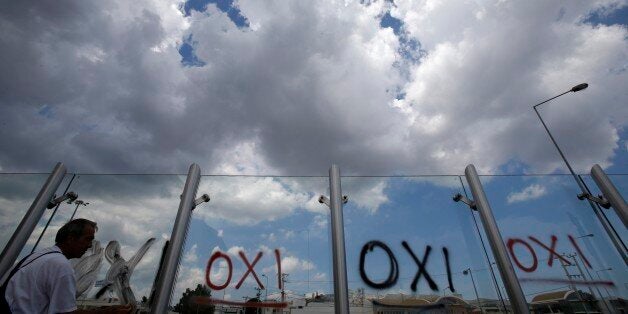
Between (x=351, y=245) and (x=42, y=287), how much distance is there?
3.29 metres

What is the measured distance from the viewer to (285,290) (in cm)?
426

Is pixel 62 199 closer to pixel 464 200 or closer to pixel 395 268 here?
pixel 395 268

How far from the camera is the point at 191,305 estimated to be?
4.09 m

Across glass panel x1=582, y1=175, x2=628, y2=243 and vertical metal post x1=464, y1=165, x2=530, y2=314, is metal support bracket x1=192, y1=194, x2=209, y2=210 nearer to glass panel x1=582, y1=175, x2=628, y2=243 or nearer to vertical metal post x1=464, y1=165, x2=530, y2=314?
vertical metal post x1=464, y1=165, x2=530, y2=314

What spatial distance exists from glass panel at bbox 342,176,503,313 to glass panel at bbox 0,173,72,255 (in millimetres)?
4348

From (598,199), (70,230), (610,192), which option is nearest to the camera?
(70,230)

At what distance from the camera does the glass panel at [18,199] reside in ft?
15.3

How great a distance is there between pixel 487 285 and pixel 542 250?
3.88 feet

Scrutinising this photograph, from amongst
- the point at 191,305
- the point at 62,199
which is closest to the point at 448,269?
the point at 191,305

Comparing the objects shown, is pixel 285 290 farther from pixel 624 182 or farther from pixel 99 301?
pixel 624 182

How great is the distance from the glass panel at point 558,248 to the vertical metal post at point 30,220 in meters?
6.58

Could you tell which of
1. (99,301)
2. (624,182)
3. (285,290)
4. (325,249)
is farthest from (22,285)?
(624,182)

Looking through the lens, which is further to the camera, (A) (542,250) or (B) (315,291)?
(A) (542,250)

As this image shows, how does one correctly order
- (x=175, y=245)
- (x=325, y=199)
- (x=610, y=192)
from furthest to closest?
(x=610, y=192) < (x=325, y=199) < (x=175, y=245)
